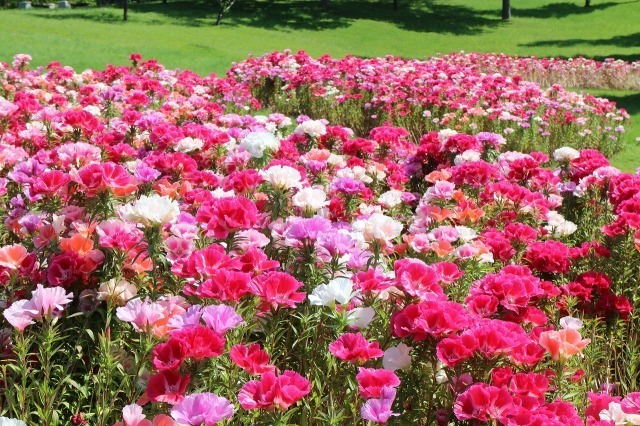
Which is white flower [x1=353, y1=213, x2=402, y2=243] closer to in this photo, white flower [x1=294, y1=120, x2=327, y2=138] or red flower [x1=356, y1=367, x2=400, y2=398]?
red flower [x1=356, y1=367, x2=400, y2=398]

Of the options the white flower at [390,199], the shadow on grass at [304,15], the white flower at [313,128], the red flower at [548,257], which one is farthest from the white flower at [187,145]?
the shadow on grass at [304,15]

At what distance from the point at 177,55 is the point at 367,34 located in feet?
41.8

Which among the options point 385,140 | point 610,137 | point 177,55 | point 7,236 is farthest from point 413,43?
point 7,236

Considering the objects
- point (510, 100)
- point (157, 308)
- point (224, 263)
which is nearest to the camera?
point (157, 308)

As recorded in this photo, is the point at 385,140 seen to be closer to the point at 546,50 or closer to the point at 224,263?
the point at 224,263

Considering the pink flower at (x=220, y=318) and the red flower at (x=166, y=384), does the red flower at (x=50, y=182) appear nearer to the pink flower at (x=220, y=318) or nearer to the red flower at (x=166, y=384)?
the pink flower at (x=220, y=318)

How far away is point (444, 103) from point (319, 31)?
69.4 ft

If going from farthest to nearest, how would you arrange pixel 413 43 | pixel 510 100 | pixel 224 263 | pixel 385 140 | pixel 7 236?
pixel 413 43, pixel 510 100, pixel 385 140, pixel 7 236, pixel 224 263

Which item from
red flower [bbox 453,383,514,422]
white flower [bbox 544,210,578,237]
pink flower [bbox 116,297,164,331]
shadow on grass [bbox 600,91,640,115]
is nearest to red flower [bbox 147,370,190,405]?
pink flower [bbox 116,297,164,331]

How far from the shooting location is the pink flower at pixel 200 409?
1.59 meters

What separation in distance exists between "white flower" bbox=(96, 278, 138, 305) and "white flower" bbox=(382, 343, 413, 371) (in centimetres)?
100

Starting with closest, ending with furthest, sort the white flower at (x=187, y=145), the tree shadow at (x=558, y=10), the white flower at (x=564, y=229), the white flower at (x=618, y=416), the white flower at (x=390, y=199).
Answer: the white flower at (x=618, y=416)
the white flower at (x=390, y=199)
the white flower at (x=564, y=229)
the white flower at (x=187, y=145)
the tree shadow at (x=558, y=10)

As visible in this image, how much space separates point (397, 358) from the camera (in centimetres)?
202

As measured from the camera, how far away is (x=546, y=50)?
2848cm
